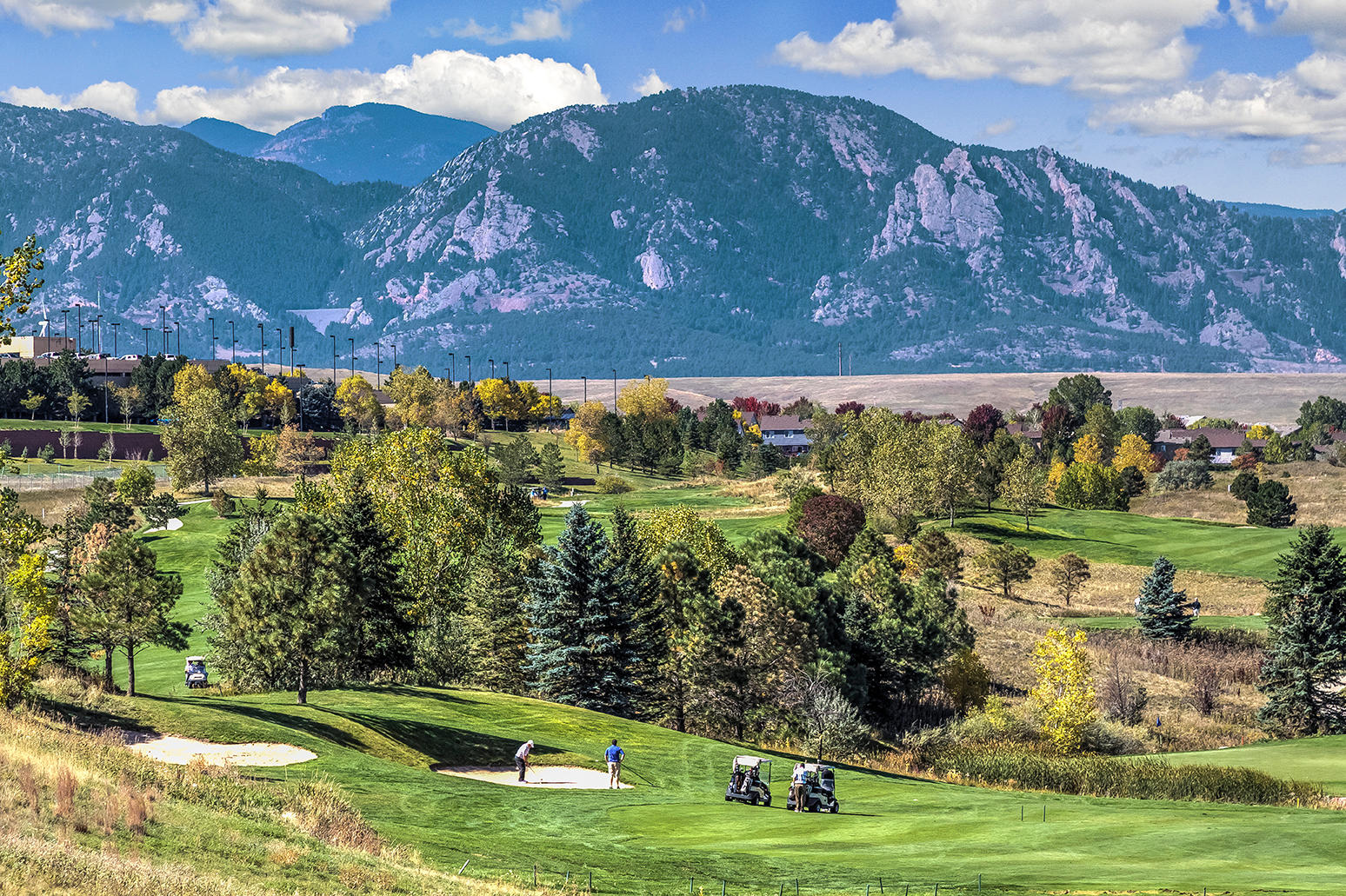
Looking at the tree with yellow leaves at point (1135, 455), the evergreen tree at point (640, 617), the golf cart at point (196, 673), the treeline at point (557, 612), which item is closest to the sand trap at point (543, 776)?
the treeline at point (557, 612)

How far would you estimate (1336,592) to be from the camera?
7119 centimetres

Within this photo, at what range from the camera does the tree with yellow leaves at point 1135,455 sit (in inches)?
7234

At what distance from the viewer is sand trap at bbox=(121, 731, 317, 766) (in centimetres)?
3444

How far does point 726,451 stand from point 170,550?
95215 millimetres

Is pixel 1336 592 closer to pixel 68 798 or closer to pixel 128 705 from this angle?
pixel 128 705

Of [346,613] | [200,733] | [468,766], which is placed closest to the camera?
[200,733]

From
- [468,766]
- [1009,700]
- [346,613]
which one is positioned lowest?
[1009,700]

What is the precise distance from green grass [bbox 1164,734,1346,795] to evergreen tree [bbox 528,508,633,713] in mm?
23710

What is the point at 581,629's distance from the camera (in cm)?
5822

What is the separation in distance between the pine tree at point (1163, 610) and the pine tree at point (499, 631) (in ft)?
149

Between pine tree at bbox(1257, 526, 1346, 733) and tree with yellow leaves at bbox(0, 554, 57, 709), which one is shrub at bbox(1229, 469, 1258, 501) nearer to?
pine tree at bbox(1257, 526, 1346, 733)

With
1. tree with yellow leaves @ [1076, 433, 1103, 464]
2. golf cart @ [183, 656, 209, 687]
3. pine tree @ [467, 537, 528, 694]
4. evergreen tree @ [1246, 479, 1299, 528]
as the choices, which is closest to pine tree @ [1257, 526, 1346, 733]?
pine tree @ [467, 537, 528, 694]

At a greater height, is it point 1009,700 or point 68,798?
point 68,798

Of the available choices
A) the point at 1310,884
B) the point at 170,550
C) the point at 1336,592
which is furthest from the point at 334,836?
the point at 170,550
